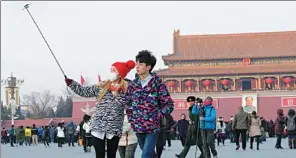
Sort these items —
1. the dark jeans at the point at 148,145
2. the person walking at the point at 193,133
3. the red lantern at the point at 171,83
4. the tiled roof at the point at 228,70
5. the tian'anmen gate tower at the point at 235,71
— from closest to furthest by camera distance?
the dark jeans at the point at 148,145, the person walking at the point at 193,133, the tian'anmen gate tower at the point at 235,71, the tiled roof at the point at 228,70, the red lantern at the point at 171,83

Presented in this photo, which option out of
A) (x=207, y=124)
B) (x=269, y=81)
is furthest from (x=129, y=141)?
(x=269, y=81)

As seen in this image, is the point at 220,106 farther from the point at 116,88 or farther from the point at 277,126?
the point at 116,88

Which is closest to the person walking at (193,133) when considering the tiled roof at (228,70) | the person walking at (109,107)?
the person walking at (109,107)

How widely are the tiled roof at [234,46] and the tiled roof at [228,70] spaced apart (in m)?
0.68

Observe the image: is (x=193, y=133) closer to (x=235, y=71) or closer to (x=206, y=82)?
(x=206, y=82)

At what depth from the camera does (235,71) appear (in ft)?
134

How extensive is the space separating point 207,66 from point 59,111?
114 feet

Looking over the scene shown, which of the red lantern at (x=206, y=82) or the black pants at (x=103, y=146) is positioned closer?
the black pants at (x=103, y=146)

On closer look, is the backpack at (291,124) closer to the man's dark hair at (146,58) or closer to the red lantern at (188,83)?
the man's dark hair at (146,58)

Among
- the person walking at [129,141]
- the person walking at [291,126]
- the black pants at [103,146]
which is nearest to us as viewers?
the black pants at [103,146]

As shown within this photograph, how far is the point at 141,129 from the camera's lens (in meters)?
5.27

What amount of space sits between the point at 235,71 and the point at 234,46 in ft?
10.9

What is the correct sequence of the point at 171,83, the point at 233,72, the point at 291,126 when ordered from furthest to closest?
1. the point at 171,83
2. the point at 233,72
3. the point at 291,126

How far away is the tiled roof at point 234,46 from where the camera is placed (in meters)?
42.5
